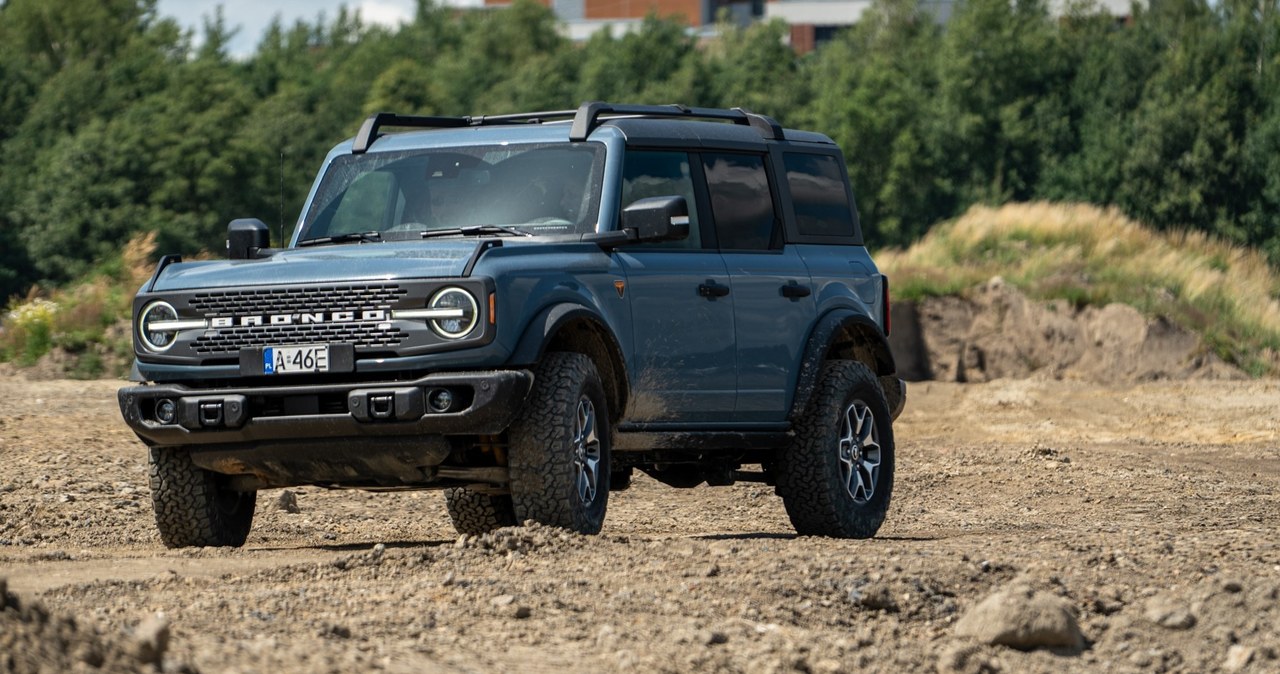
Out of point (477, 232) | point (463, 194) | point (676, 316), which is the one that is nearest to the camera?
point (477, 232)

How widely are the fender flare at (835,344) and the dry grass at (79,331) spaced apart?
15954 millimetres

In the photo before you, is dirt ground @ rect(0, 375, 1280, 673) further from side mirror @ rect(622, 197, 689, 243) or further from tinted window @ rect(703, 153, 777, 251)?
tinted window @ rect(703, 153, 777, 251)

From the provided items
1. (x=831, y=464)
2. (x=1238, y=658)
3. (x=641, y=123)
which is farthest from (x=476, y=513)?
(x=1238, y=658)

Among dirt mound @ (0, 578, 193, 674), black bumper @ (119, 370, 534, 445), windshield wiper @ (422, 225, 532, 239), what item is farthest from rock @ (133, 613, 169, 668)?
windshield wiper @ (422, 225, 532, 239)

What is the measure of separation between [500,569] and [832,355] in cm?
380

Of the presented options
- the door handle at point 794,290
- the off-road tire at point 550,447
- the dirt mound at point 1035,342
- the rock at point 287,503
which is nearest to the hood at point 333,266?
the off-road tire at point 550,447

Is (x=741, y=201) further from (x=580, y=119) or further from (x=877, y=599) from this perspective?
(x=877, y=599)

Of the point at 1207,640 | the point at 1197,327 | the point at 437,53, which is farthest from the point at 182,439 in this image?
the point at 437,53

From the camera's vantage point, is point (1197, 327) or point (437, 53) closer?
point (1197, 327)

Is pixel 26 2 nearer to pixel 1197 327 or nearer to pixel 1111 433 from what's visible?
pixel 1197 327

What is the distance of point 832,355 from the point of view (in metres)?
11.5

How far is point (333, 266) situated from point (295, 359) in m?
0.43

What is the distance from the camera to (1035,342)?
34875 millimetres

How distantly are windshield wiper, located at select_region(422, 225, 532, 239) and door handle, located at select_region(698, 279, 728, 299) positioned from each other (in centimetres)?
96
